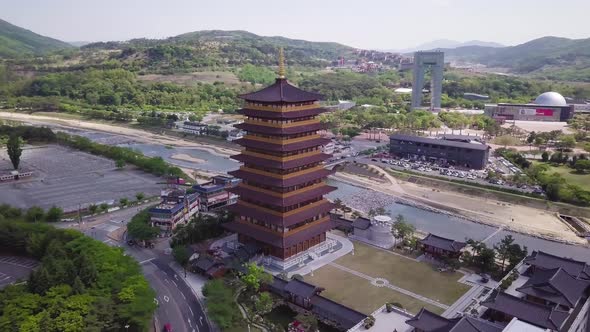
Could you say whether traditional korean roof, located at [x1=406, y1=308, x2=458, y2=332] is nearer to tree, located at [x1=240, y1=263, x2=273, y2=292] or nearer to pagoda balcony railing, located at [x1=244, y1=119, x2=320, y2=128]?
tree, located at [x1=240, y1=263, x2=273, y2=292]

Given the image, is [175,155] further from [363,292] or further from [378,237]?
[363,292]

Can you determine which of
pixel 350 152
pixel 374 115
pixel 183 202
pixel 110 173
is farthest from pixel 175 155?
pixel 374 115

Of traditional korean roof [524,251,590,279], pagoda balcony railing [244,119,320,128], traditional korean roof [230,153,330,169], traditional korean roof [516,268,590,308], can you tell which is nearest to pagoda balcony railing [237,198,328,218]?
traditional korean roof [230,153,330,169]

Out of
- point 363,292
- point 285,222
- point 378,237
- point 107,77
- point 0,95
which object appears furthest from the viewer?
point 107,77

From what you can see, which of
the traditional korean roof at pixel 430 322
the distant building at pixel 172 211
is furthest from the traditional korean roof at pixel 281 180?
the traditional korean roof at pixel 430 322

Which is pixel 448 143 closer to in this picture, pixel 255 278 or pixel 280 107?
pixel 280 107

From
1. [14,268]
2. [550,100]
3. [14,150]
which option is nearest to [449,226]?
[14,268]
